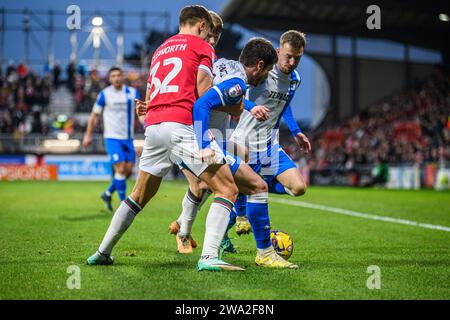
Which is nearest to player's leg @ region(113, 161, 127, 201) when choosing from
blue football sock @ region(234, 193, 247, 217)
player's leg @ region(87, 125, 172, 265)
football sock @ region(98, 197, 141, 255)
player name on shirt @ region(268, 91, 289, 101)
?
blue football sock @ region(234, 193, 247, 217)

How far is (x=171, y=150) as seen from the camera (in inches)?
227

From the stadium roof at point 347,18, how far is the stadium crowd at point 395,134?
391cm

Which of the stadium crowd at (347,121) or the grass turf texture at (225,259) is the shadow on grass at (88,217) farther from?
the stadium crowd at (347,121)

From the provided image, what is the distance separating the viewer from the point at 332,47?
43875 mm

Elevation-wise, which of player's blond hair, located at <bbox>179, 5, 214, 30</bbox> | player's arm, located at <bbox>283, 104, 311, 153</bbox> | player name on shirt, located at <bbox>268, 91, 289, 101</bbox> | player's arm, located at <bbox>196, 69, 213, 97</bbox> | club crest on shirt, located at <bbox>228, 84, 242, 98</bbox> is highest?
player's blond hair, located at <bbox>179, 5, 214, 30</bbox>

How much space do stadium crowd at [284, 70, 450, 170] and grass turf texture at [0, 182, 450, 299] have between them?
17532 millimetres

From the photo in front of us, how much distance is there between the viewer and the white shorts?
5.63 metres

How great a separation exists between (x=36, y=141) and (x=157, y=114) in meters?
31.1

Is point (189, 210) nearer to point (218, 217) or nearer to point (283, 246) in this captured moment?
point (283, 246)

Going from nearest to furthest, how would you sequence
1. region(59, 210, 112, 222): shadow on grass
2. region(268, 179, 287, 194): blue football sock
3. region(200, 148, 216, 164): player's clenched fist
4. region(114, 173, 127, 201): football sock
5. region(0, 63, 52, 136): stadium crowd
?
region(200, 148, 216, 164): player's clenched fist, region(268, 179, 287, 194): blue football sock, region(59, 210, 112, 222): shadow on grass, region(114, 173, 127, 201): football sock, region(0, 63, 52, 136): stadium crowd

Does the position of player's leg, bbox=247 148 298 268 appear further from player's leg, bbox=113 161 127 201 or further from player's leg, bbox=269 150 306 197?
player's leg, bbox=113 161 127 201

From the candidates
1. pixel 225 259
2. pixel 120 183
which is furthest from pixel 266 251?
pixel 120 183

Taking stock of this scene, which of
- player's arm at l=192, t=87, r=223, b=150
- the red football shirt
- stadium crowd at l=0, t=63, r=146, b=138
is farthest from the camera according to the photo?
stadium crowd at l=0, t=63, r=146, b=138

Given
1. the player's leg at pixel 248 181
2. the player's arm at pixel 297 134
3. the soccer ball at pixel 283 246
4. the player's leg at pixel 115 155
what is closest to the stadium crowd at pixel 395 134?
the player's leg at pixel 115 155
